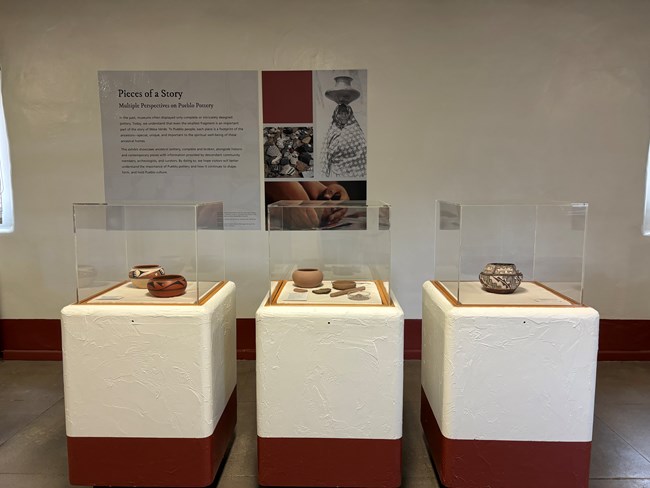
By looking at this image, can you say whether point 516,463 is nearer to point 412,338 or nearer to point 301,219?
point 301,219

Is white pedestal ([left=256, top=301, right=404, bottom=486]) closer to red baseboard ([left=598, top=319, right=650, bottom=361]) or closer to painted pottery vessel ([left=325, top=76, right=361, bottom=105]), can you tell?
painted pottery vessel ([left=325, top=76, right=361, bottom=105])

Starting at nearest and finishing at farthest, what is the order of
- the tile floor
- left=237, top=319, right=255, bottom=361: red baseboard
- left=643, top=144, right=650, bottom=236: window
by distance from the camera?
the tile floor
left=643, top=144, right=650, bottom=236: window
left=237, top=319, right=255, bottom=361: red baseboard

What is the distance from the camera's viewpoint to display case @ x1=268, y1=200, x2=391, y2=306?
1.99 metres

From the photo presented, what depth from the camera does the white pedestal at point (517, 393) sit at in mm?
1758

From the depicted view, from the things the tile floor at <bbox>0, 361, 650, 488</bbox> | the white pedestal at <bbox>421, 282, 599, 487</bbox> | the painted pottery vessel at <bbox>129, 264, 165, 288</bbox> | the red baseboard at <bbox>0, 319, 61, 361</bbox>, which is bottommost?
the tile floor at <bbox>0, 361, 650, 488</bbox>

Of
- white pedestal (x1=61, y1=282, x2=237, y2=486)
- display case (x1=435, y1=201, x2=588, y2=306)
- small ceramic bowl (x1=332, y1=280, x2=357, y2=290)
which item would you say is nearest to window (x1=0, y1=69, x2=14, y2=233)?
white pedestal (x1=61, y1=282, x2=237, y2=486)

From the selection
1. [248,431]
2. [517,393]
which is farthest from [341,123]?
[517,393]

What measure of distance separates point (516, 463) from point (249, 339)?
75.2 inches

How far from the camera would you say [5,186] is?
132 inches

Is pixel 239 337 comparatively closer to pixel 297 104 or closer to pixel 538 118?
pixel 297 104

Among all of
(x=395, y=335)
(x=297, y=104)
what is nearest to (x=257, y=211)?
(x=297, y=104)

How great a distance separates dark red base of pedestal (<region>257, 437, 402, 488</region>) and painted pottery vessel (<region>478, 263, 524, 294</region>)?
0.69 metres

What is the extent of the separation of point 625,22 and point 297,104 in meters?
2.02

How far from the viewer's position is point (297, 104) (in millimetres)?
3145
